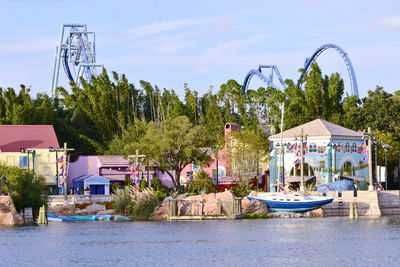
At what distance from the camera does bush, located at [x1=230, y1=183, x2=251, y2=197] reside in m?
93.2

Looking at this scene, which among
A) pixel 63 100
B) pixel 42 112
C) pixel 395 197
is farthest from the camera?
pixel 63 100

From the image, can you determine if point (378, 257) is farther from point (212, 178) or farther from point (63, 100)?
point (63, 100)

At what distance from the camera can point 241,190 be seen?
9500cm

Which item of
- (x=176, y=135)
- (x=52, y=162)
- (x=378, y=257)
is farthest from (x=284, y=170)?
(x=378, y=257)

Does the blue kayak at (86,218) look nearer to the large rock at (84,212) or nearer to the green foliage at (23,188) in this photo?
the large rock at (84,212)

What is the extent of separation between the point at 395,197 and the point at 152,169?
28.9 meters

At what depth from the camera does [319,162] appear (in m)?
103

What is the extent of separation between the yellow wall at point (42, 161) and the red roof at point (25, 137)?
4.88ft

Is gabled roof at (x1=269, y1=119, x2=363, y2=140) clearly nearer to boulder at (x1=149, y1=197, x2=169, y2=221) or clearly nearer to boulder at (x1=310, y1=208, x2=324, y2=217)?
boulder at (x1=310, y1=208, x2=324, y2=217)

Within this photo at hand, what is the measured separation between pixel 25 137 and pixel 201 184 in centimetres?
2129

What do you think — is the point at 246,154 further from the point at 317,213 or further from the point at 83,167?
the point at 83,167

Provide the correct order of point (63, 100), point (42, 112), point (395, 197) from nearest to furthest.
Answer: point (395, 197) < point (42, 112) < point (63, 100)

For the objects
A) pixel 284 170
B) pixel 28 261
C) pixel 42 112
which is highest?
pixel 42 112

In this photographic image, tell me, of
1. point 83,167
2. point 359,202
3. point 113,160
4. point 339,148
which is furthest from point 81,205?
point 339,148
